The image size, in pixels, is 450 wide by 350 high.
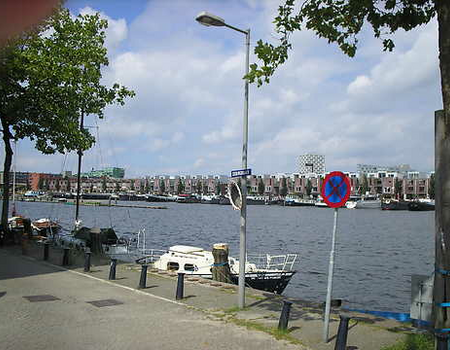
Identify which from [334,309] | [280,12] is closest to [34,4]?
[280,12]

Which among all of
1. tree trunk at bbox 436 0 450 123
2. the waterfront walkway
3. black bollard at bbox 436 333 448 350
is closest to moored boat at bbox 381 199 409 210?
the waterfront walkway

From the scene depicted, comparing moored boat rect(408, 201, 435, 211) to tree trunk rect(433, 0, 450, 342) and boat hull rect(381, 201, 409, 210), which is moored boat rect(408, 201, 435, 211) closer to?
boat hull rect(381, 201, 409, 210)

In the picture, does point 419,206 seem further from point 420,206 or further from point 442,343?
point 442,343

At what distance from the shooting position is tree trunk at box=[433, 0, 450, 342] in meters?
7.41

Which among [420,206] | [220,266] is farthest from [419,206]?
[220,266]

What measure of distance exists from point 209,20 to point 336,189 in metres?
5.43

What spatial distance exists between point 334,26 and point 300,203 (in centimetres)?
18107

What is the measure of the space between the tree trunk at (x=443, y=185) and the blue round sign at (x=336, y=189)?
1.68 metres

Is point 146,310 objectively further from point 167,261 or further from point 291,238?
point 291,238

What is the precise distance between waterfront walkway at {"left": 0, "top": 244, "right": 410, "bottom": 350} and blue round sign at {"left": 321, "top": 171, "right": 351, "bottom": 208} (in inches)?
110

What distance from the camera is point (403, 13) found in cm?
1035

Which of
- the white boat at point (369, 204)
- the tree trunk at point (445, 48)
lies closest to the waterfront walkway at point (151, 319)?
the tree trunk at point (445, 48)

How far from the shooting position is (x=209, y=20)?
11219 mm

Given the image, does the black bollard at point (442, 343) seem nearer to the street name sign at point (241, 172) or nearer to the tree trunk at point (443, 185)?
the tree trunk at point (443, 185)
